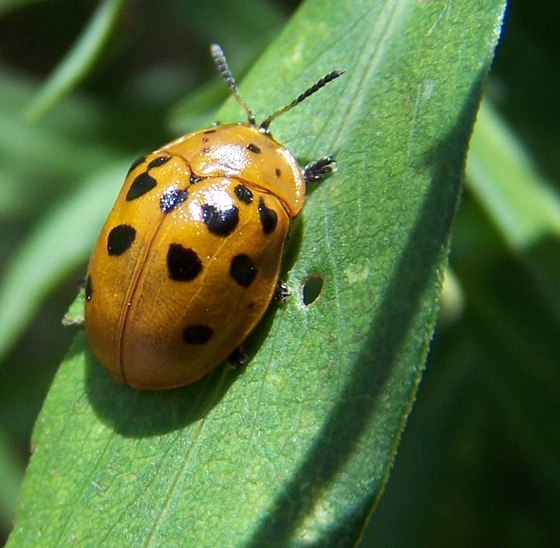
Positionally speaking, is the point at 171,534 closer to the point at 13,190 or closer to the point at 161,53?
the point at 13,190

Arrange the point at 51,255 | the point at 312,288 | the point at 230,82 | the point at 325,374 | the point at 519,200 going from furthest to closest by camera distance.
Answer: the point at 51,255 → the point at 519,200 → the point at 230,82 → the point at 312,288 → the point at 325,374

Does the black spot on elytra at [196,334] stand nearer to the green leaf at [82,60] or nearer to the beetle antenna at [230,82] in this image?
the beetle antenna at [230,82]

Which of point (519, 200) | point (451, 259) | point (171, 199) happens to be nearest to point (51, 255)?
point (171, 199)

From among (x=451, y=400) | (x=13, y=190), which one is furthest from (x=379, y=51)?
(x=13, y=190)

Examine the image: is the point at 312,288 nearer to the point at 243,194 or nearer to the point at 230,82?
the point at 243,194

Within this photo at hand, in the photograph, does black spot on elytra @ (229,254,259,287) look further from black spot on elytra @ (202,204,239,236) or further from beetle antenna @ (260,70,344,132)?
beetle antenna @ (260,70,344,132)
